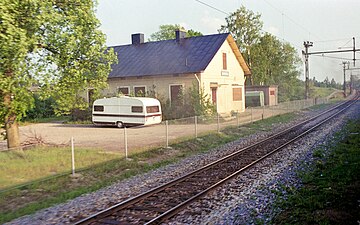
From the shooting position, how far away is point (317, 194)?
318 inches

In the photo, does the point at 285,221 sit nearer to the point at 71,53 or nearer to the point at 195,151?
the point at 71,53

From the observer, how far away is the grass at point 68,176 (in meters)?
8.51

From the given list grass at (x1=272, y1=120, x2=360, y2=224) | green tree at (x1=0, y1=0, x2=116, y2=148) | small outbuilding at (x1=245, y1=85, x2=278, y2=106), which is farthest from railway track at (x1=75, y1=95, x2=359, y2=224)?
small outbuilding at (x1=245, y1=85, x2=278, y2=106)

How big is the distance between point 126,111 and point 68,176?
50.3ft

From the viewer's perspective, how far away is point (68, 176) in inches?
429

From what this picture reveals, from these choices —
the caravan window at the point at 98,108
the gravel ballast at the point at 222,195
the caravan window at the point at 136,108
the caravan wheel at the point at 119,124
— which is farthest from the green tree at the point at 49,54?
the caravan window at the point at 98,108

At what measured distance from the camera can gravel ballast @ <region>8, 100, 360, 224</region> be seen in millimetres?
7191

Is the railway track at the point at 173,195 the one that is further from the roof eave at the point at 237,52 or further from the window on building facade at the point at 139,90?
the roof eave at the point at 237,52

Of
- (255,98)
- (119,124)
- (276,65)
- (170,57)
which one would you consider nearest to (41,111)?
(170,57)

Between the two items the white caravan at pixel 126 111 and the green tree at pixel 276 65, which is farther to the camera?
the green tree at pixel 276 65

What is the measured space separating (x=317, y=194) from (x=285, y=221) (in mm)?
1895

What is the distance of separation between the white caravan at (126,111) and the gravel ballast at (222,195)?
12009 millimetres

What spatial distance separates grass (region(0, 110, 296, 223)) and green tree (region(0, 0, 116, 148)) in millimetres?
1753

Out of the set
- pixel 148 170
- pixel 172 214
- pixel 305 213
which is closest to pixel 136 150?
pixel 148 170
